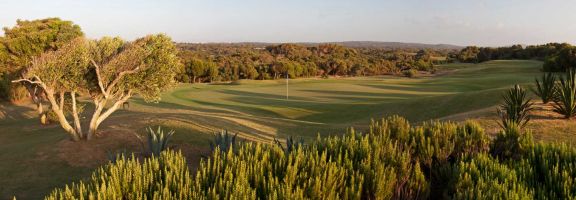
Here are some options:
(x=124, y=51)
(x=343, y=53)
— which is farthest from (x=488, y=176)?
(x=343, y=53)

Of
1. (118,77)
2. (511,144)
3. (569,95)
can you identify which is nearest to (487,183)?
(511,144)

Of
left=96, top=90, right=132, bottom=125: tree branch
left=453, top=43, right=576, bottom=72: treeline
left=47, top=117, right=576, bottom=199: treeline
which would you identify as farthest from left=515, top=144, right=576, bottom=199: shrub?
left=453, top=43, right=576, bottom=72: treeline

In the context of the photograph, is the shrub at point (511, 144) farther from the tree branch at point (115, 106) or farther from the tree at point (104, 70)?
the tree branch at point (115, 106)

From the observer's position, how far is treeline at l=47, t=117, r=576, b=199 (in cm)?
625

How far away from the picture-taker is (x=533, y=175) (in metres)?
7.52

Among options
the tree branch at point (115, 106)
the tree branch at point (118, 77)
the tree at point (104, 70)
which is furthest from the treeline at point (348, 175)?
the tree branch at point (115, 106)

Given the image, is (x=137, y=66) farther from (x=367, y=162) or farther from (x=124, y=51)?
(x=367, y=162)

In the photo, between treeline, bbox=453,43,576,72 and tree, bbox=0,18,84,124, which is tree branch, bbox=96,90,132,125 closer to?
tree, bbox=0,18,84,124

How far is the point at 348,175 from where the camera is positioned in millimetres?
7445

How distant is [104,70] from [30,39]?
18.7m

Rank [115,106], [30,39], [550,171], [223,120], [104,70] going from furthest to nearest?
[30,39]
[223,120]
[115,106]
[104,70]
[550,171]

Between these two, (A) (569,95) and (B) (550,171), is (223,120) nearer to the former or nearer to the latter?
(A) (569,95)

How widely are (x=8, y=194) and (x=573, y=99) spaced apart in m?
20.6

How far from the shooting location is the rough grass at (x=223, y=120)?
15.1 meters
